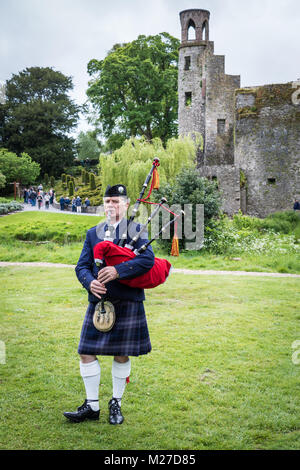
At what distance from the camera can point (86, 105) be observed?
143 feet

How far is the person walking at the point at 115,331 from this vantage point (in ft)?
13.5

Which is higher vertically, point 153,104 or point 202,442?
point 153,104

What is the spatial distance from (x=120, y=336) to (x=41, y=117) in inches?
2108

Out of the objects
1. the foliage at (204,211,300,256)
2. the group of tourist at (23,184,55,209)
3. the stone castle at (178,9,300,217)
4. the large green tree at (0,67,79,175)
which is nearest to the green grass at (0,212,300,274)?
the foliage at (204,211,300,256)

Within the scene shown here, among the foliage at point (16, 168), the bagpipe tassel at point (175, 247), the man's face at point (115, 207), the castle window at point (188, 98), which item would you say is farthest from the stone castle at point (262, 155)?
the man's face at point (115, 207)

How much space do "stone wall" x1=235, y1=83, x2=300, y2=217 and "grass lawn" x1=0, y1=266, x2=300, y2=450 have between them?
20.9 metres

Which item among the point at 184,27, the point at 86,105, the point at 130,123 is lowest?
the point at 130,123

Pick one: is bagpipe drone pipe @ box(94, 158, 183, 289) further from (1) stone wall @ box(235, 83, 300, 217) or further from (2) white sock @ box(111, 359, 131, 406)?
(1) stone wall @ box(235, 83, 300, 217)

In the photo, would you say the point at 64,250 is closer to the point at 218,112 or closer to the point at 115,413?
the point at 115,413

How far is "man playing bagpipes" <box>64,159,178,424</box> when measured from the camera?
13.2ft

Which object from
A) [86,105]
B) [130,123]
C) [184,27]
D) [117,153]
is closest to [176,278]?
[117,153]

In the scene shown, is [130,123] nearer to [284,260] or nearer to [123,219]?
[284,260]

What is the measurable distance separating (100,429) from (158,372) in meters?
1.57

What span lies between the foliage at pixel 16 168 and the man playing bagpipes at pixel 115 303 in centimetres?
3915
